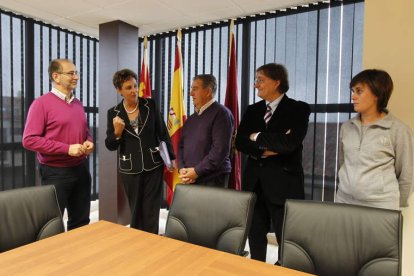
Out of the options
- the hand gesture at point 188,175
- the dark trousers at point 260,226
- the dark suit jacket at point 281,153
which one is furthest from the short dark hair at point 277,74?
the hand gesture at point 188,175

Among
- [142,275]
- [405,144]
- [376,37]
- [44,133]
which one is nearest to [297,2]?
[376,37]

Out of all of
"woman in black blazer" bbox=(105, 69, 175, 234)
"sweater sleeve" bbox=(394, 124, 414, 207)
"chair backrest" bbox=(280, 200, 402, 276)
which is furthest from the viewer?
"woman in black blazer" bbox=(105, 69, 175, 234)

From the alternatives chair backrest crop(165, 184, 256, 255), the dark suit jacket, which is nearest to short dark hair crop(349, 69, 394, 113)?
the dark suit jacket

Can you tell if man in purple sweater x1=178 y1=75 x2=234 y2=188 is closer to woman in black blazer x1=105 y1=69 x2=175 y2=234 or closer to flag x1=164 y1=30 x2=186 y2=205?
woman in black blazer x1=105 y1=69 x2=175 y2=234

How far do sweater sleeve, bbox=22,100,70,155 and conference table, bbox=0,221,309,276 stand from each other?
980 millimetres

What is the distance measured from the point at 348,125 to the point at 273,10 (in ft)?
5.61

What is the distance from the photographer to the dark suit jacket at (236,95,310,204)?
2092 millimetres

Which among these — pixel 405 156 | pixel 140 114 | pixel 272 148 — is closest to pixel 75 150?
pixel 140 114

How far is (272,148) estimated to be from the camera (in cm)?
208

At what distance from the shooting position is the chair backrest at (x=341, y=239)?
1.26 meters

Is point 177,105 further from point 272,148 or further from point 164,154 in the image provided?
point 272,148

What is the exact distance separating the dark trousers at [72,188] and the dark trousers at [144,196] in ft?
1.07

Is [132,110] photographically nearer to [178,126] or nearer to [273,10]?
[178,126]

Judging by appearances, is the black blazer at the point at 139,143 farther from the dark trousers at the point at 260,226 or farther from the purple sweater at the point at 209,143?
the dark trousers at the point at 260,226
